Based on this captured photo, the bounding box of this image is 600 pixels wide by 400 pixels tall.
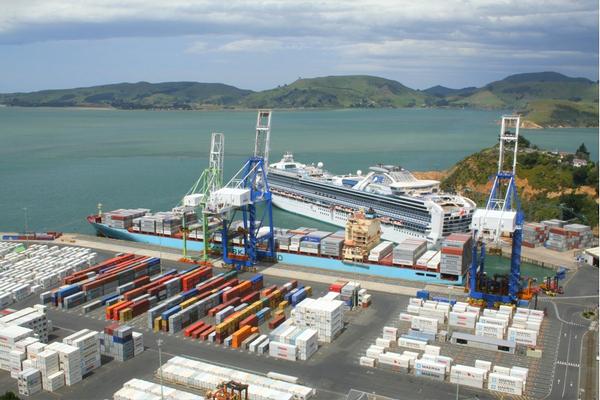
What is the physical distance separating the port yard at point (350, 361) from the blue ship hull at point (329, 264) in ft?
17.4

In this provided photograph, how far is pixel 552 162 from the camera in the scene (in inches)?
2473

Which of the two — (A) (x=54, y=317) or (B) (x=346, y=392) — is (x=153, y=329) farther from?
(B) (x=346, y=392)

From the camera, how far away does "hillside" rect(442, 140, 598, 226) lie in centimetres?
5172

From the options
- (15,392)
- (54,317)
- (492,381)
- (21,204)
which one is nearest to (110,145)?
(21,204)

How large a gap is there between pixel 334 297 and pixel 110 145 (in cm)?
9858

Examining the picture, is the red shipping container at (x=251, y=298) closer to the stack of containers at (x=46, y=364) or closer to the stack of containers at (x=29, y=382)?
the stack of containers at (x=46, y=364)

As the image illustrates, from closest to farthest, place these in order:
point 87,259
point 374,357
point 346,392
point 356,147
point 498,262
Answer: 1. point 346,392
2. point 374,357
3. point 87,259
4. point 498,262
5. point 356,147

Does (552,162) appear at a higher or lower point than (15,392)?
higher

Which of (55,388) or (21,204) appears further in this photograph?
(21,204)

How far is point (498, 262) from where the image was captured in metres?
42.4

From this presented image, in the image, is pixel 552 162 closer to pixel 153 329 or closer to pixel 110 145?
pixel 153 329

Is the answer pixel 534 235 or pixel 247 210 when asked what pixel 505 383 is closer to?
pixel 247 210

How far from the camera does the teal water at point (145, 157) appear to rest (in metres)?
60.0

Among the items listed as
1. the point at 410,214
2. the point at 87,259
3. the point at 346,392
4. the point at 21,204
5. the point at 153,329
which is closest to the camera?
the point at 346,392
